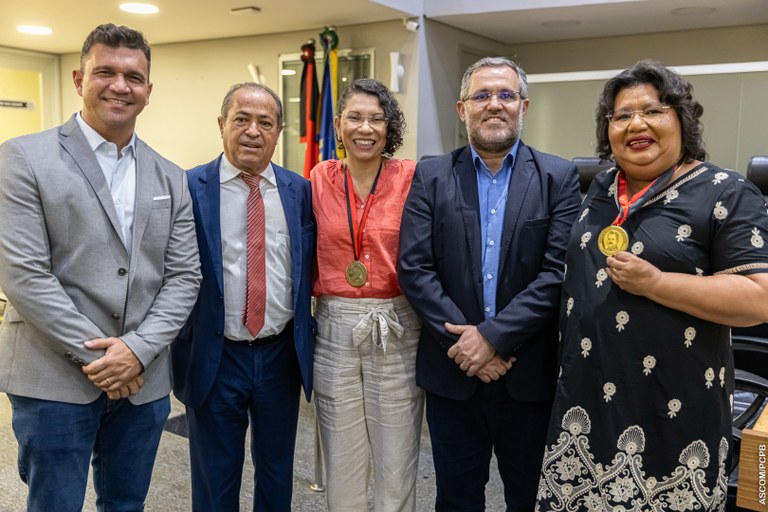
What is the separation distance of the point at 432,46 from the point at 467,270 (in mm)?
3743

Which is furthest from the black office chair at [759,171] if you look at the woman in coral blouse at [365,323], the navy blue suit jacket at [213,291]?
the navy blue suit jacket at [213,291]

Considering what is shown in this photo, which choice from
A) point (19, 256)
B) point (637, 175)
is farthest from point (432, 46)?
point (19, 256)

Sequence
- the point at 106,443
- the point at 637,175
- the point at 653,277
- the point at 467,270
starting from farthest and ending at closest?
the point at 467,270
the point at 106,443
the point at 637,175
the point at 653,277

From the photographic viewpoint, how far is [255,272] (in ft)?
6.75

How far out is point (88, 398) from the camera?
1.74m

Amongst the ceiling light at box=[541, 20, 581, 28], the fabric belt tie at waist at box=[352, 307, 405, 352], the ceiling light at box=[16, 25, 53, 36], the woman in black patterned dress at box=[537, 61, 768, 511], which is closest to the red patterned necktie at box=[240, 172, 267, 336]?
the fabric belt tie at waist at box=[352, 307, 405, 352]

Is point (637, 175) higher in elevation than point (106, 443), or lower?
higher

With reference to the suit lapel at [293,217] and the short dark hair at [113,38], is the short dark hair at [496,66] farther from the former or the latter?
the short dark hair at [113,38]

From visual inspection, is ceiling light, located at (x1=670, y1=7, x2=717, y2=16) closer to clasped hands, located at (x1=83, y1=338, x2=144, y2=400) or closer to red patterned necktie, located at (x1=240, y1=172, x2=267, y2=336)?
red patterned necktie, located at (x1=240, y1=172, x2=267, y2=336)

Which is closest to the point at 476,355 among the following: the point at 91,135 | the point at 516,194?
the point at 516,194

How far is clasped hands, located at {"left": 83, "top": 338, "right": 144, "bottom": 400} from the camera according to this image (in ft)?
5.57

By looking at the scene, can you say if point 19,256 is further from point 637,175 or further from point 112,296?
point 637,175

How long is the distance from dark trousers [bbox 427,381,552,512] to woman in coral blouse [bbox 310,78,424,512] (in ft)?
0.38

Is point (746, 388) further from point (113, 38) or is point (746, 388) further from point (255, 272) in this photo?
point (113, 38)
